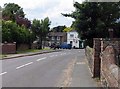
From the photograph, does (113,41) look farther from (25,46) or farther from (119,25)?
(25,46)

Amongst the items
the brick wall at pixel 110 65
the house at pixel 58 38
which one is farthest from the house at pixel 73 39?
the brick wall at pixel 110 65

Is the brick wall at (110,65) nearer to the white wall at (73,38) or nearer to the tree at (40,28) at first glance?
the tree at (40,28)

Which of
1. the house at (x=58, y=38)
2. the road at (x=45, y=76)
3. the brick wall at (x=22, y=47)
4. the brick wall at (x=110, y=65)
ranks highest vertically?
the house at (x=58, y=38)

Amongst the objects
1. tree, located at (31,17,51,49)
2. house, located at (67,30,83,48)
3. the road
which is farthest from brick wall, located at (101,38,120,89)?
house, located at (67,30,83,48)

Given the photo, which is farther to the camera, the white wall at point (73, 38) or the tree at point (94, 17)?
the white wall at point (73, 38)

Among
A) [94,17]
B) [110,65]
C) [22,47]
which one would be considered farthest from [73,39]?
[110,65]

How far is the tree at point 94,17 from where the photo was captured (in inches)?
1262

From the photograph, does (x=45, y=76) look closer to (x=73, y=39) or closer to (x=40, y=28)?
(x=40, y=28)

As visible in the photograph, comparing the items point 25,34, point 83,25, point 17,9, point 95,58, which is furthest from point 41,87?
point 17,9

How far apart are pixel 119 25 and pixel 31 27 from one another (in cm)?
6331

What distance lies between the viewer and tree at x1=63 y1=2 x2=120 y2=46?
32.1 meters

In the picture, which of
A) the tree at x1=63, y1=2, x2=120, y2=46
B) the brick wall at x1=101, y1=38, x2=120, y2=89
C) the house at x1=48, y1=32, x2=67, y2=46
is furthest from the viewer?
the house at x1=48, y1=32, x2=67, y2=46

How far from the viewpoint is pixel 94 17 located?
108 feet

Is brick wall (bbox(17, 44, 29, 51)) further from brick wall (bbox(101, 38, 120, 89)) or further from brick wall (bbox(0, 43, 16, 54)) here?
brick wall (bbox(101, 38, 120, 89))
